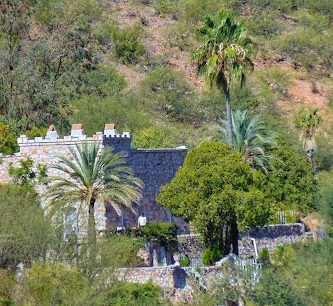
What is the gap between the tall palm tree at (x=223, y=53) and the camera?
49.9 meters

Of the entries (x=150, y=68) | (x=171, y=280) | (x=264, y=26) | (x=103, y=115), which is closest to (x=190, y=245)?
(x=171, y=280)

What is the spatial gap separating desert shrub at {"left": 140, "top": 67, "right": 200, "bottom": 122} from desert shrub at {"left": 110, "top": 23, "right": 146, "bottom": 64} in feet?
14.5

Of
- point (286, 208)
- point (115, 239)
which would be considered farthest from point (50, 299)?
point (286, 208)

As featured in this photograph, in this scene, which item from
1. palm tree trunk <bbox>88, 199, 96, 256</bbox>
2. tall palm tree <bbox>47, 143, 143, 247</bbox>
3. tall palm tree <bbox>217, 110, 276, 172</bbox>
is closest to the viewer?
palm tree trunk <bbox>88, 199, 96, 256</bbox>

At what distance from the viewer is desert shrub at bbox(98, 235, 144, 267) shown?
122 ft

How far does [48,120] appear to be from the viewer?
60375mm

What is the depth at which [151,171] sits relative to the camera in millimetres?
47125

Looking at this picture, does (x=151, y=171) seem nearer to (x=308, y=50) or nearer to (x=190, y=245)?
(x=190, y=245)

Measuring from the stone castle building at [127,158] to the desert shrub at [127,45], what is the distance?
36883 millimetres

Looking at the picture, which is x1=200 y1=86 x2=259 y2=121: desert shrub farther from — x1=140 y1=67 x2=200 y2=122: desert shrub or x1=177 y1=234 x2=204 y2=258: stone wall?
x1=177 y1=234 x2=204 y2=258: stone wall

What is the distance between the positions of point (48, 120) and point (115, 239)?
21.2 m

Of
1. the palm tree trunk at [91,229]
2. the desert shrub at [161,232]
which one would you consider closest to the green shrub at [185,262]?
the desert shrub at [161,232]

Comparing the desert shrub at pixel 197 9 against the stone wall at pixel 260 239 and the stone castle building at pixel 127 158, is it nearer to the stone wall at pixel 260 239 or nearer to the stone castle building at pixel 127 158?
the stone castle building at pixel 127 158

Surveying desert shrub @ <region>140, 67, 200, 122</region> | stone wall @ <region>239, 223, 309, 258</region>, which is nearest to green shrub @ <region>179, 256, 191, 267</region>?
stone wall @ <region>239, 223, 309, 258</region>
